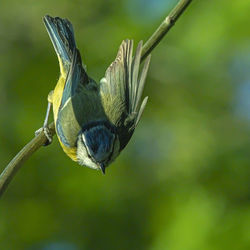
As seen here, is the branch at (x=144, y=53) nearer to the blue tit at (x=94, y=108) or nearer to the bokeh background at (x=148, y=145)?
the blue tit at (x=94, y=108)

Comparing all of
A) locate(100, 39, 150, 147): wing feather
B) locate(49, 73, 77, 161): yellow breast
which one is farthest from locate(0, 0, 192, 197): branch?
locate(49, 73, 77, 161): yellow breast

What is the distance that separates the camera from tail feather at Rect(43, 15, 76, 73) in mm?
4044

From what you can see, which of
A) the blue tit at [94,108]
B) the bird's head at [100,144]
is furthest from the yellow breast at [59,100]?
the bird's head at [100,144]

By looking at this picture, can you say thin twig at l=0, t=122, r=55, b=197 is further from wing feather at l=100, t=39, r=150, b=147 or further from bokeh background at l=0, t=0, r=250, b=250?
bokeh background at l=0, t=0, r=250, b=250

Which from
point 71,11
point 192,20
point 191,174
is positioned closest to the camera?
point 191,174

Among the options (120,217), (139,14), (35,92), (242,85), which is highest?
(139,14)

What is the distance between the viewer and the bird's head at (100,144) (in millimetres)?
3824

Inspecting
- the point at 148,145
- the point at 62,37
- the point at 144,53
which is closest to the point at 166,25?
the point at 144,53

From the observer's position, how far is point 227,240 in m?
3.81

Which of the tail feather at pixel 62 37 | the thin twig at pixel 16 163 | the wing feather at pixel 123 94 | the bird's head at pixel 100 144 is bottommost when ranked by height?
the thin twig at pixel 16 163

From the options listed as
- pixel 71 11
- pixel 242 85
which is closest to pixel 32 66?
pixel 71 11

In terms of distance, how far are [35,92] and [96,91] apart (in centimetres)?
75

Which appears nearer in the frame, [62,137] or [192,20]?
[62,137]

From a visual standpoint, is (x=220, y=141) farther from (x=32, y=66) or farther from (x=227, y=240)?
(x=32, y=66)
